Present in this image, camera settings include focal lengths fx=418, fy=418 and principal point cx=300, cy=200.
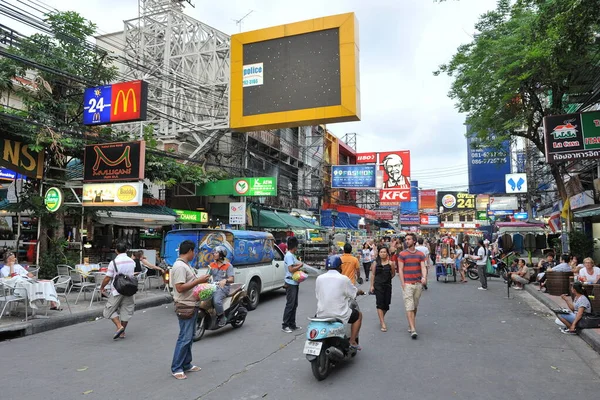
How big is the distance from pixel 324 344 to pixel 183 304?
1870 millimetres

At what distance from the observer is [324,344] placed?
5.32m

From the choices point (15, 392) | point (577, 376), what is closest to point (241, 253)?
point (15, 392)

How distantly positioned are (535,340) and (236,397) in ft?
19.0

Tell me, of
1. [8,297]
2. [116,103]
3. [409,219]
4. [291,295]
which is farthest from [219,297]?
[409,219]

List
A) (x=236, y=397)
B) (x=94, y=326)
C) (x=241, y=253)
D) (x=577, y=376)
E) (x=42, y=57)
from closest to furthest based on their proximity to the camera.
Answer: (x=236, y=397) < (x=577, y=376) < (x=94, y=326) < (x=241, y=253) < (x=42, y=57)

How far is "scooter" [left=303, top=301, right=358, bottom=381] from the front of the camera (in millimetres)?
5219

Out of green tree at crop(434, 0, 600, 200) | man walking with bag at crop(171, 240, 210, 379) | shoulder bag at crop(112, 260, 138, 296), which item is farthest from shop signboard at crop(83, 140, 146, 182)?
green tree at crop(434, 0, 600, 200)

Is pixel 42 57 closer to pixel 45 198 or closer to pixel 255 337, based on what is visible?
pixel 45 198

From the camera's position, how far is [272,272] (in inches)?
496

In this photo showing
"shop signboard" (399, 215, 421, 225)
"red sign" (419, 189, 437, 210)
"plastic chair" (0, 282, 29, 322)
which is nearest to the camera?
"plastic chair" (0, 282, 29, 322)

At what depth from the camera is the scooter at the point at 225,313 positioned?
7.52m

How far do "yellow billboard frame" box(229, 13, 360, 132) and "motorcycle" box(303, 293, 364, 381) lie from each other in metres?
→ 11.7

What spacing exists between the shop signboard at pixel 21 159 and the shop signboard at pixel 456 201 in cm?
4770

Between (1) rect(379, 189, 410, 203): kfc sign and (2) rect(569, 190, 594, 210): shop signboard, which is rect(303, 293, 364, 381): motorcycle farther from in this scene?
(1) rect(379, 189, 410, 203): kfc sign
